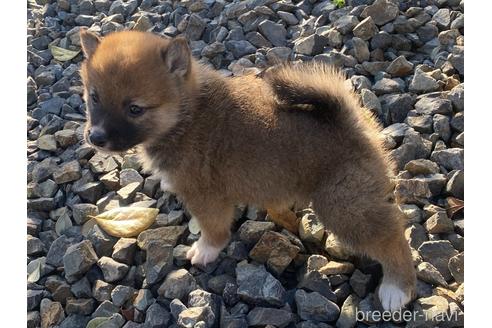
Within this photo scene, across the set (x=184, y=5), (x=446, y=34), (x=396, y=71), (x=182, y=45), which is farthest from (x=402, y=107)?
(x=184, y=5)

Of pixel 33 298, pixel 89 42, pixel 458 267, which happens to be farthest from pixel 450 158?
pixel 33 298

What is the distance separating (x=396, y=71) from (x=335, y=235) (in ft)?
6.15

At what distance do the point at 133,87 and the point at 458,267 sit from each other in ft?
7.44

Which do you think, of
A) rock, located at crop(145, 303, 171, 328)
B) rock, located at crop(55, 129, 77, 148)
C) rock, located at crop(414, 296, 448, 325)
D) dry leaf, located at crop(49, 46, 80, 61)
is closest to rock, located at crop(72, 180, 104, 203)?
rock, located at crop(55, 129, 77, 148)

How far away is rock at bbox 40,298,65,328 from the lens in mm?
3324

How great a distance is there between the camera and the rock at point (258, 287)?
125 inches

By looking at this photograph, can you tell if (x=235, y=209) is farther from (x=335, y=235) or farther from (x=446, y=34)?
(x=446, y=34)

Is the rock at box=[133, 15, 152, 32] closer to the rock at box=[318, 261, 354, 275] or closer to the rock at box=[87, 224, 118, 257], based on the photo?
the rock at box=[87, 224, 118, 257]

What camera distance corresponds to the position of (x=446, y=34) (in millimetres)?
4605

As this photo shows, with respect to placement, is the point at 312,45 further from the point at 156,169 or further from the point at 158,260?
the point at 158,260

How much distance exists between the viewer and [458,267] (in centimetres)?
321

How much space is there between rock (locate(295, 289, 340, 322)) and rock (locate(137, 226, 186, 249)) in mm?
1039

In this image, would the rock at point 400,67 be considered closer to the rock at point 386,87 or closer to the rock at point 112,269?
the rock at point 386,87

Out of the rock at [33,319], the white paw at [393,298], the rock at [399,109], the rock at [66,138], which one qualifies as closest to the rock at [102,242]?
the rock at [33,319]
